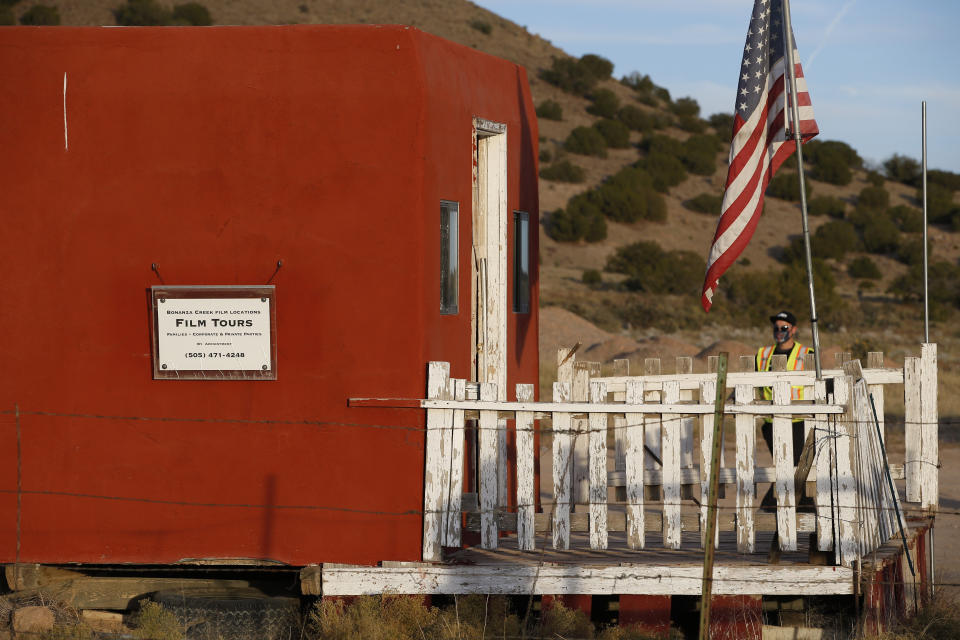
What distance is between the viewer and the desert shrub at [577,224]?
46.4 m

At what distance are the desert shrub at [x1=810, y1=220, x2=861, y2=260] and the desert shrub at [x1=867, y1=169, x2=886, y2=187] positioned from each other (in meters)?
7.76

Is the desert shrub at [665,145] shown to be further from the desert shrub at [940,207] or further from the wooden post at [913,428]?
the wooden post at [913,428]

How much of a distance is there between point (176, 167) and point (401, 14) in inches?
2199

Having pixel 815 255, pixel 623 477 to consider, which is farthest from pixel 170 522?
pixel 815 255

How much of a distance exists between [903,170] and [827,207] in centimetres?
860

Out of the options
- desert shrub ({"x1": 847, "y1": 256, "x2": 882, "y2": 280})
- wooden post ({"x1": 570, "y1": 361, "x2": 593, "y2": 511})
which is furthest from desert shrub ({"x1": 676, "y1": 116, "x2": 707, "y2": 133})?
wooden post ({"x1": 570, "y1": 361, "x2": 593, "y2": 511})

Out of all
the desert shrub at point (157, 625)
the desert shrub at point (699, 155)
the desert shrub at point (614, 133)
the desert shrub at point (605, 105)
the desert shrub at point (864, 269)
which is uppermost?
the desert shrub at point (605, 105)

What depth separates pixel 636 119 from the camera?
5809 cm

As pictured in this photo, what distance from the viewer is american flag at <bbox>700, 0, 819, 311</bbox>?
807 centimetres

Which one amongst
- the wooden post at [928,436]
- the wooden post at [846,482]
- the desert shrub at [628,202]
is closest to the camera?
the wooden post at [846,482]

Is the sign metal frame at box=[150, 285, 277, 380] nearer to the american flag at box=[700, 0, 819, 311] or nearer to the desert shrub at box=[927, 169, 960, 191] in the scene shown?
the american flag at box=[700, 0, 819, 311]

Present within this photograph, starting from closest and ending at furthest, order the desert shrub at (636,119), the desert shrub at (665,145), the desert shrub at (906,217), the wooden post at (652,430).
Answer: the wooden post at (652,430)
the desert shrub at (906,217)
the desert shrub at (665,145)
the desert shrub at (636,119)

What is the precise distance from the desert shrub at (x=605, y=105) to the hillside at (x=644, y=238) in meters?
0.30

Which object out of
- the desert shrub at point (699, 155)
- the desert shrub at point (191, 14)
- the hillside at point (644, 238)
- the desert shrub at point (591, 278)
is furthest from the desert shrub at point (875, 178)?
the desert shrub at point (191, 14)
